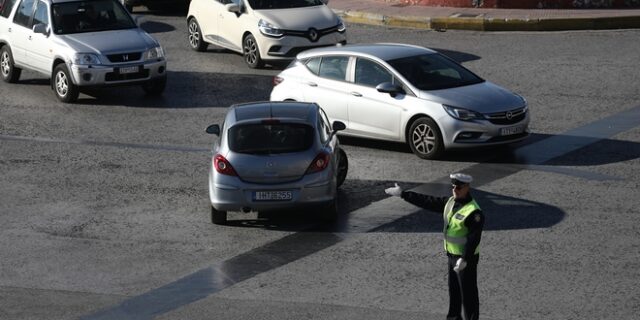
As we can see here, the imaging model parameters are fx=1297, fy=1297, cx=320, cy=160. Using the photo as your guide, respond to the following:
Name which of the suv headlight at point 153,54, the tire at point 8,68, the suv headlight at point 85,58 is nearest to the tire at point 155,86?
the suv headlight at point 153,54

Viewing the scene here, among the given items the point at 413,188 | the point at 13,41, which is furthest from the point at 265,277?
the point at 13,41

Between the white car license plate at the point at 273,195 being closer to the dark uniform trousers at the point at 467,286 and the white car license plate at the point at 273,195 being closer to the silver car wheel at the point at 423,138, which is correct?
the silver car wheel at the point at 423,138

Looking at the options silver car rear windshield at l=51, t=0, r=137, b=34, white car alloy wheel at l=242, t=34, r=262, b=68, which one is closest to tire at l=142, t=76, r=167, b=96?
silver car rear windshield at l=51, t=0, r=137, b=34

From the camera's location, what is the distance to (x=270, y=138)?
53.4 feet

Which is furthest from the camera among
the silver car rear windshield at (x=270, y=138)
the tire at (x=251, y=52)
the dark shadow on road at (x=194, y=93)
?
the tire at (x=251, y=52)

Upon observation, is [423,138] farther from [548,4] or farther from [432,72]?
[548,4]

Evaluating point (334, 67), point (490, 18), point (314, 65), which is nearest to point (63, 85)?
point (314, 65)

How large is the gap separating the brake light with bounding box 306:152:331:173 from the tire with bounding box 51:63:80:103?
8839 millimetres

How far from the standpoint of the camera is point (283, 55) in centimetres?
2580

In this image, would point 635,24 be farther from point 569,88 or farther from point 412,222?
point 412,222

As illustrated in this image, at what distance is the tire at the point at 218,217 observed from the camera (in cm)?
1631

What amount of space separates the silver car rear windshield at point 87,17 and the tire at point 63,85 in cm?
79

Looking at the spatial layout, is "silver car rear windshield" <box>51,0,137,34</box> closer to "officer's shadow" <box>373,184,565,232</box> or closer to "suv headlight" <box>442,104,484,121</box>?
"suv headlight" <box>442,104,484,121</box>

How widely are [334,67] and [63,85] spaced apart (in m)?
5.86
